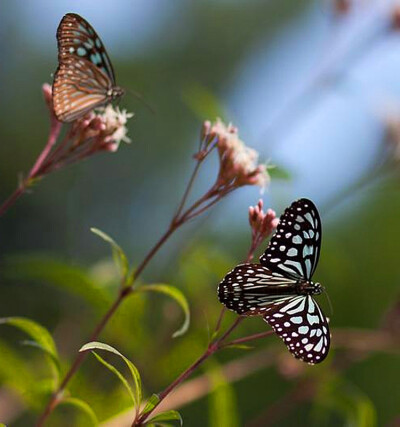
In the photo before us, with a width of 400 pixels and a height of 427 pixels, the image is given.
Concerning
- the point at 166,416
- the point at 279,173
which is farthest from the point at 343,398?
the point at 166,416

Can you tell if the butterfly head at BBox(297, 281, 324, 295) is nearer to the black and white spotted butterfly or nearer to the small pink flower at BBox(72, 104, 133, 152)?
the black and white spotted butterfly

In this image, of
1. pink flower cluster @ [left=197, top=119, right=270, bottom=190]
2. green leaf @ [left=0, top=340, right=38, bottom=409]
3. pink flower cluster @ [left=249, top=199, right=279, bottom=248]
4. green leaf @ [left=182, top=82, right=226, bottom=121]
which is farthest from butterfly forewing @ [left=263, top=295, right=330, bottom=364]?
green leaf @ [left=182, top=82, right=226, bottom=121]

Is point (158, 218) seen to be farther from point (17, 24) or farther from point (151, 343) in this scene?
point (151, 343)

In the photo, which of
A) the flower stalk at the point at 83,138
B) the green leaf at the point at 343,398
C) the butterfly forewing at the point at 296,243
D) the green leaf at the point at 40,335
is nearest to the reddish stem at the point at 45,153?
the flower stalk at the point at 83,138

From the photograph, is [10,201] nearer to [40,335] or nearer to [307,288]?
[40,335]

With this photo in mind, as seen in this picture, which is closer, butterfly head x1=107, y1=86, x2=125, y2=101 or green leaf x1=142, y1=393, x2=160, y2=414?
green leaf x1=142, y1=393, x2=160, y2=414

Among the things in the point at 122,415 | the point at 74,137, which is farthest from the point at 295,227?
the point at 122,415
